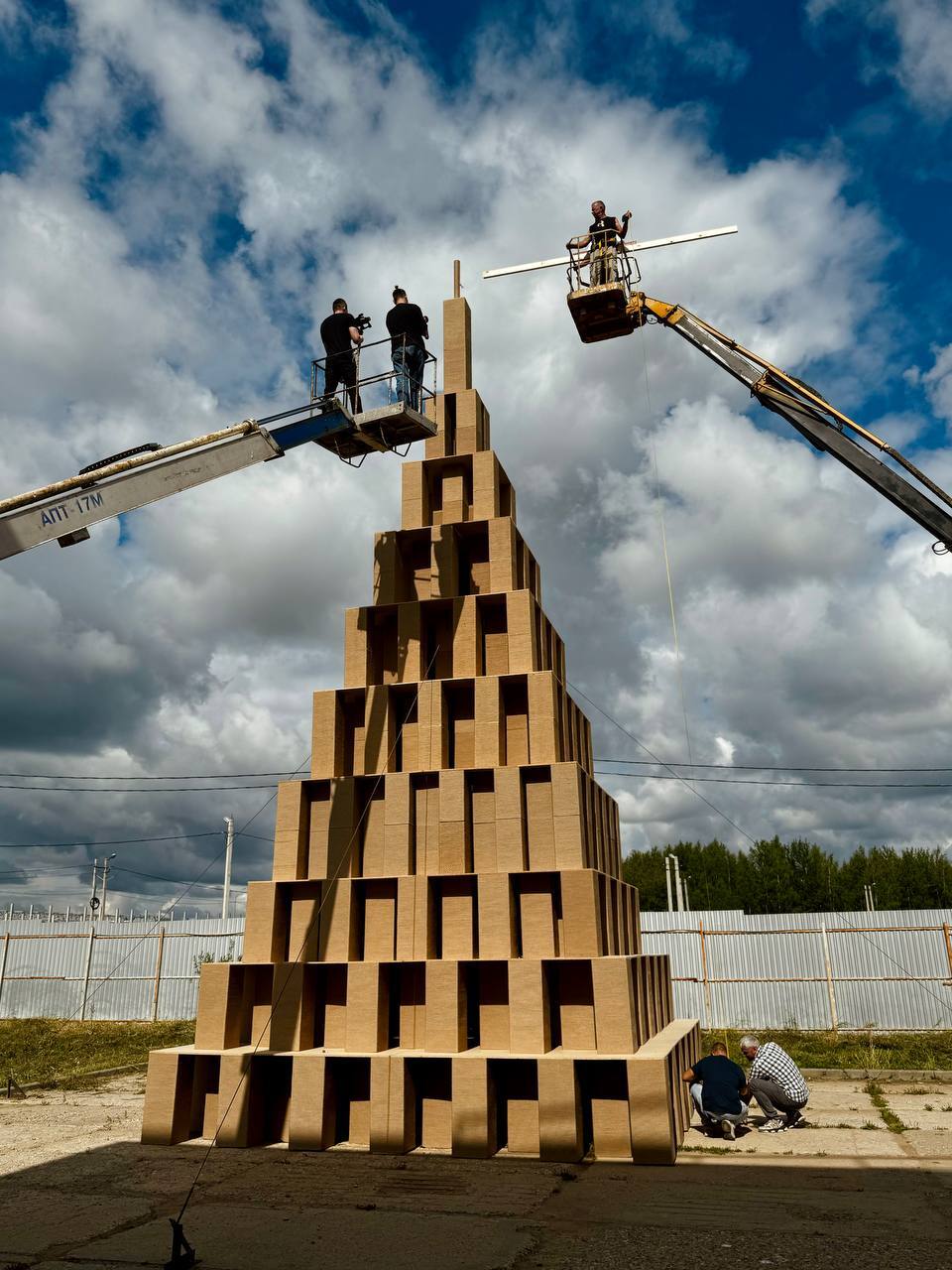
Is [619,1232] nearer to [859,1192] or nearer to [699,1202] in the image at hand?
[699,1202]

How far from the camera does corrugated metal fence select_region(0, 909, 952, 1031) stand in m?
23.8

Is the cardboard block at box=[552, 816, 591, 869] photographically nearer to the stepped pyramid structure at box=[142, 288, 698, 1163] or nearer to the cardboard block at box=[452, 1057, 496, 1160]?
the stepped pyramid structure at box=[142, 288, 698, 1163]

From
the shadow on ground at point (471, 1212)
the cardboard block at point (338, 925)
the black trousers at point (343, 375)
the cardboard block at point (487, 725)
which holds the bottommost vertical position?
the shadow on ground at point (471, 1212)

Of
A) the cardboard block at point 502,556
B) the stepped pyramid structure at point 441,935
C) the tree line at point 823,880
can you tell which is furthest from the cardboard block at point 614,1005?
the tree line at point 823,880

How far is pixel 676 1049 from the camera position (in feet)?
38.8

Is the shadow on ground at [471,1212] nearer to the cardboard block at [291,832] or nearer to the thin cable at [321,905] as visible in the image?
the thin cable at [321,905]

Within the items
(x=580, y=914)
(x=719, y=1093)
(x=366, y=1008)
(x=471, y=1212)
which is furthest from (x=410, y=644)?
(x=471, y=1212)

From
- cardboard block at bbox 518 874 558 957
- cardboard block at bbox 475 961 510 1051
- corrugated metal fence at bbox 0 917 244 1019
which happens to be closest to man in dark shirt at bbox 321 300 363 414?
cardboard block at bbox 518 874 558 957

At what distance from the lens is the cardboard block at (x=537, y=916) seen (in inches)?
428

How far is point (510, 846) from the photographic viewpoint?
11.3 m

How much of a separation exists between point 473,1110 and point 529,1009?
1.18m

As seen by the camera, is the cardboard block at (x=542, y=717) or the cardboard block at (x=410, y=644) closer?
the cardboard block at (x=542, y=717)

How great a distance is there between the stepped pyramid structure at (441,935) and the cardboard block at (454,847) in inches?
0.9

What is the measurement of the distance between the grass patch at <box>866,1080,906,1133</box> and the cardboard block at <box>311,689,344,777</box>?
823 cm
